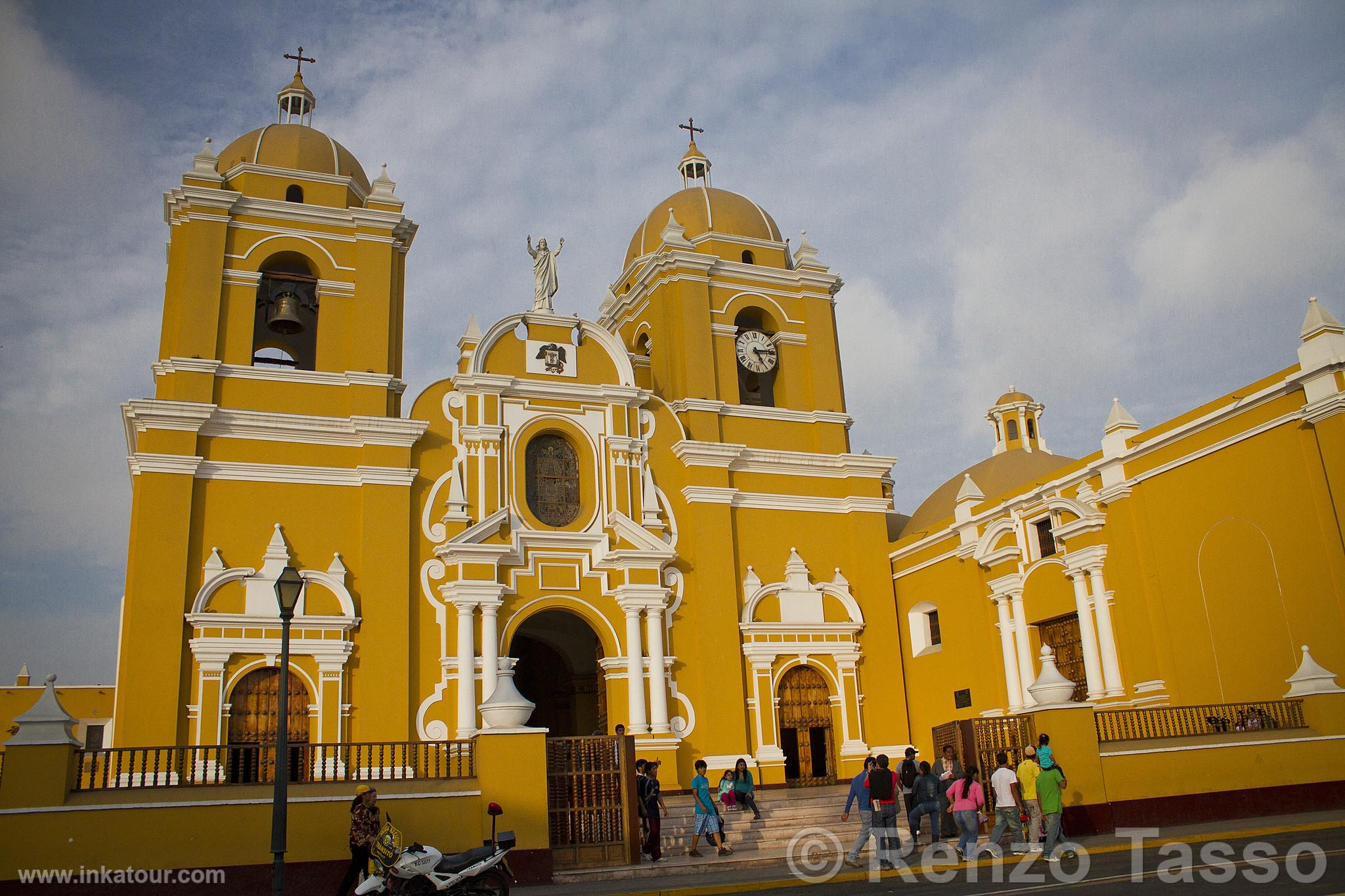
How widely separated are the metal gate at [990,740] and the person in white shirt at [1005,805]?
1.80 metres

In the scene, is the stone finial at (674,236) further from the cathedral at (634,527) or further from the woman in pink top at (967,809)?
the woman in pink top at (967,809)

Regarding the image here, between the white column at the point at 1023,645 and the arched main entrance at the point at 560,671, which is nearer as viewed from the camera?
the white column at the point at 1023,645

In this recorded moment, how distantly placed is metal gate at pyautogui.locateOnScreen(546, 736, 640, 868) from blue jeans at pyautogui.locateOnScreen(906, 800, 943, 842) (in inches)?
128

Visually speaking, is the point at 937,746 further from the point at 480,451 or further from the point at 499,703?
the point at 480,451

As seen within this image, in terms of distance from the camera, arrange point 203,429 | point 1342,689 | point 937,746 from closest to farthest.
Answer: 1. point 1342,689
2. point 937,746
3. point 203,429

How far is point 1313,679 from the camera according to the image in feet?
47.6

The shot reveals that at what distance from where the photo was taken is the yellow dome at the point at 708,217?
24.2 m

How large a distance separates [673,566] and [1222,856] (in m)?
11.1

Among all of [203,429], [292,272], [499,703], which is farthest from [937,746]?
[292,272]

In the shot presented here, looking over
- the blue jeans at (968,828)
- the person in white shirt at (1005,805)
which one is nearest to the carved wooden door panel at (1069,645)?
the person in white shirt at (1005,805)

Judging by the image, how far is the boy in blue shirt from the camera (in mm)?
14188

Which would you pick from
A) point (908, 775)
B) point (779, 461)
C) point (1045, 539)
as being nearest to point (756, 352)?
point (779, 461)

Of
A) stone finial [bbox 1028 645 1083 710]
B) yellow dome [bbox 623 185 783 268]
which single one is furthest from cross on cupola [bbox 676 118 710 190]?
stone finial [bbox 1028 645 1083 710]

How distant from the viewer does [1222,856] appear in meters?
10.9
